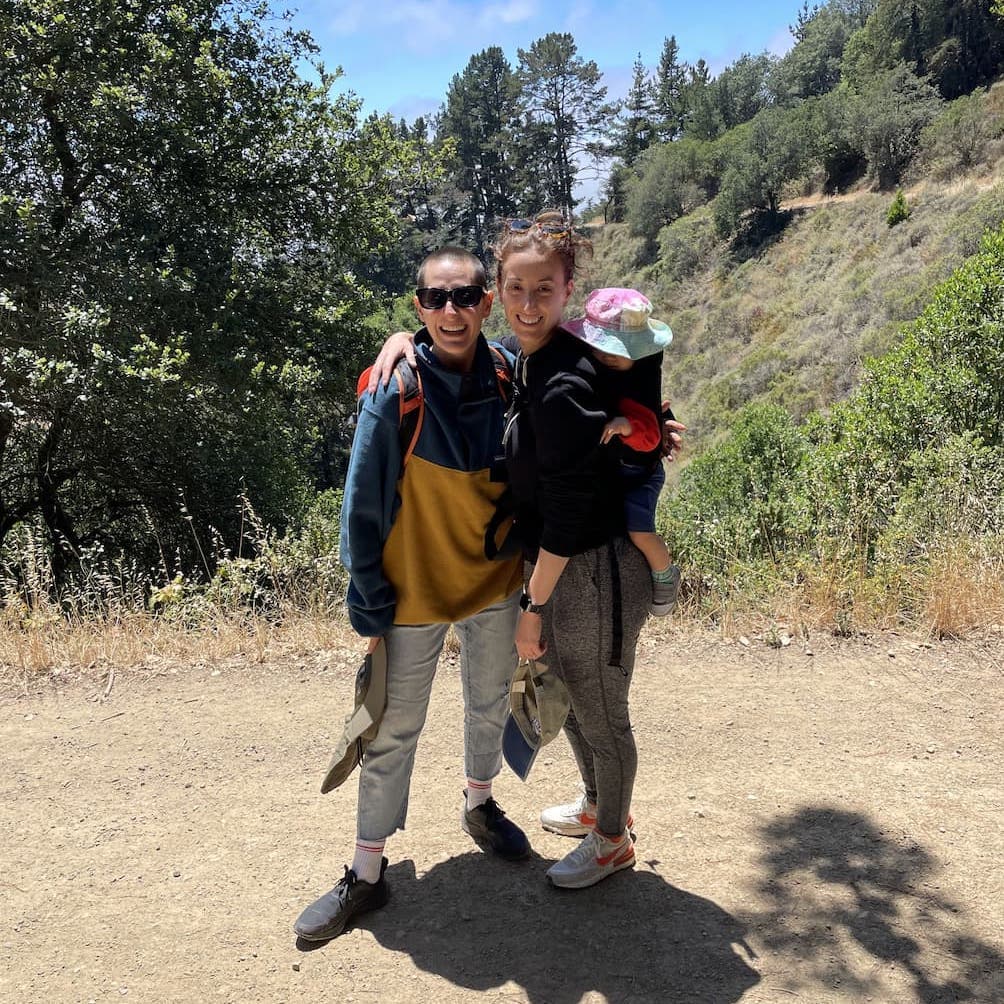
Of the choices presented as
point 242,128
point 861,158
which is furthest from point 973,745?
point 861,158

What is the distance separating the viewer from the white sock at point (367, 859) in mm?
2537

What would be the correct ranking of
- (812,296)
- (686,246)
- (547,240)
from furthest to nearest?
(686,246)
(812,296)
(547,240)

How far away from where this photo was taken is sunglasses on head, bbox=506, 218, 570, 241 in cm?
217

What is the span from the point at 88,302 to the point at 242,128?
298cm

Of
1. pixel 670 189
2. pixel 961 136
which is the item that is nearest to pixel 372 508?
pixel 961 136

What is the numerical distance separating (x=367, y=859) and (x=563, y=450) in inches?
54.7

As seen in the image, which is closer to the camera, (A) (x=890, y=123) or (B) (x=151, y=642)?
(B) (x=151, y=642)

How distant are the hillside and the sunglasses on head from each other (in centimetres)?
1946

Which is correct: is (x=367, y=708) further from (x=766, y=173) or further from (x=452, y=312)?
(x=766, y=173)

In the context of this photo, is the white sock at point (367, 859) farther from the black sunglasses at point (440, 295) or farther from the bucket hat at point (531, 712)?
the black sunglasses at point (440, 295)

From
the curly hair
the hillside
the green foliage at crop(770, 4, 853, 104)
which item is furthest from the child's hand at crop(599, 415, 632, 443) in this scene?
the green foliage at crop(770, 4, 853, 104)

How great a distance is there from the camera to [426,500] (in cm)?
237

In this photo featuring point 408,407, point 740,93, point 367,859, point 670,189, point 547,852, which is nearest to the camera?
point 408,407

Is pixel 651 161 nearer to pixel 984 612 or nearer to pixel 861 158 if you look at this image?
pixel 861 158
